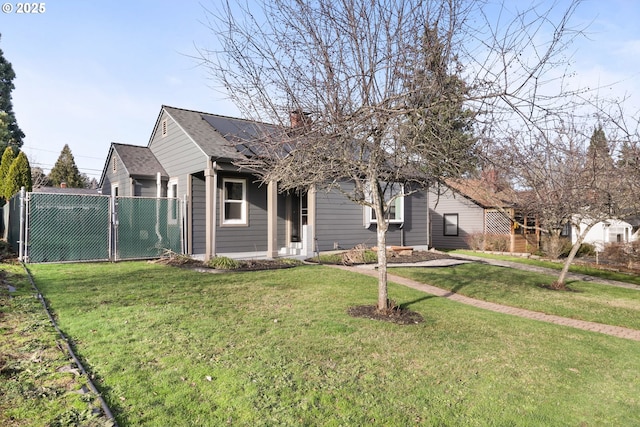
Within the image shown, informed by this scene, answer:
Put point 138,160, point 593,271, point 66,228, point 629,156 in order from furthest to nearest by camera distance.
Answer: point 138,160, point 593,271, point 66,228, point 629,156

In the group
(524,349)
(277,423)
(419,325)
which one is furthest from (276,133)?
(524,349)

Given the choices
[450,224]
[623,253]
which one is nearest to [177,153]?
[450,224]

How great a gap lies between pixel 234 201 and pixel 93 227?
3971 millimetres

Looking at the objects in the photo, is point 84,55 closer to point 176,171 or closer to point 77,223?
point 176,171

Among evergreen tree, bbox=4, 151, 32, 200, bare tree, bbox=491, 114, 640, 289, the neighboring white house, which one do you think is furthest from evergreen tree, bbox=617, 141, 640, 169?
evergreen tree, bbox=4, 151, 32, 200

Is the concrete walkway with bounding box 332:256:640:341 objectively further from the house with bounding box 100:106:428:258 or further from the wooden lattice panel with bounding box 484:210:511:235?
the wooden lattice panel with bounding box 484:210:511:235

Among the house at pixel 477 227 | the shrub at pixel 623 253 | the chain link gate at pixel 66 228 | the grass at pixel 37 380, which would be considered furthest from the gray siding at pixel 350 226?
the grass at pixel 37 380

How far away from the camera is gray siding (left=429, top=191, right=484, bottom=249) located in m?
21.0

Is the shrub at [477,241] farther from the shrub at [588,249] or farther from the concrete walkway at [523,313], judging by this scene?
the concrete walkway at [523,313]

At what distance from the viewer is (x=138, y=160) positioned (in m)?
13.9

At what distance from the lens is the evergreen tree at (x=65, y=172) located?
129 ft

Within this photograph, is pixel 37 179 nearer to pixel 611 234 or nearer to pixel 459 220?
pixel 459 220

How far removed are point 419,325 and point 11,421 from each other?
4.50 m

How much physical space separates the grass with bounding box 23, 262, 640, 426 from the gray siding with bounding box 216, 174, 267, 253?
5082mm
